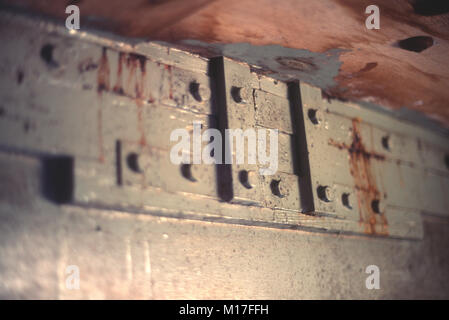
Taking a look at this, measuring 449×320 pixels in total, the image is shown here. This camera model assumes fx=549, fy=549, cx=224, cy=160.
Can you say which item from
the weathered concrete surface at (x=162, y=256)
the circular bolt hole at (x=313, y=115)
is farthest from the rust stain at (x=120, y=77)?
the circular bolt hole at (x=313, y=115)

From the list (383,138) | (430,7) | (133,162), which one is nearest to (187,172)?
(133,162)

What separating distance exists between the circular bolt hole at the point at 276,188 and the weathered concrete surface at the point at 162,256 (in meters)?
0.10

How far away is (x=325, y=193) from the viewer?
61.2 inches

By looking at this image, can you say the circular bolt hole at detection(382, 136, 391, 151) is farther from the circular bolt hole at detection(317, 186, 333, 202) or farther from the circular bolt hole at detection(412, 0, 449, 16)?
the circular bolt hole at detection(412, 0, 449, 16)

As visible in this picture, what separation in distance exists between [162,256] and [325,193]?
54 centimetres

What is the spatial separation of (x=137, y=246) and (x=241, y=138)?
399mm

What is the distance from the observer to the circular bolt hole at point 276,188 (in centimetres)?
147

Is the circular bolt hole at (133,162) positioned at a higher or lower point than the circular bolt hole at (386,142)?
lower

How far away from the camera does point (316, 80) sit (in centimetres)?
166

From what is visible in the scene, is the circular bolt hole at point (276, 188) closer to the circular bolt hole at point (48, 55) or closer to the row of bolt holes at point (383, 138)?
the row of bolt holes at point (383, 138)

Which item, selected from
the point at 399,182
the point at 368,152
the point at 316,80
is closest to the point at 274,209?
the point at 316,80

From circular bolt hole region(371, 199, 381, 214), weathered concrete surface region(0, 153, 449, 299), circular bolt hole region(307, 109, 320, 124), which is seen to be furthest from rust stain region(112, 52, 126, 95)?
circular bolt hole region(371, 199, 381, 214)

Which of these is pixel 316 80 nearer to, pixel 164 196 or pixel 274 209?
pixel 274 209

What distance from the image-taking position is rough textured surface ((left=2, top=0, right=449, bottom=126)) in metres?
1.17
